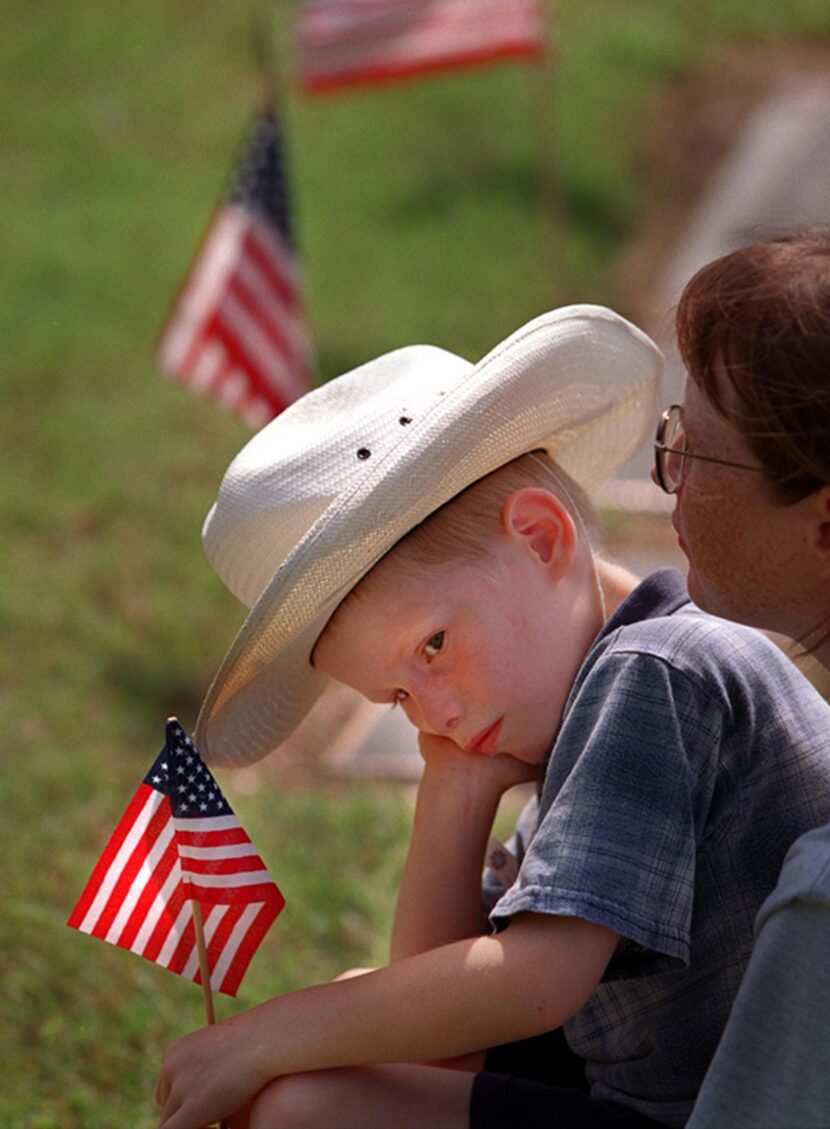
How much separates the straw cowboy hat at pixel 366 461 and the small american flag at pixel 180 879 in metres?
0.13

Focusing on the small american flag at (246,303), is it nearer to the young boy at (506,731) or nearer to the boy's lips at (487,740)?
the young boy at (506,731)

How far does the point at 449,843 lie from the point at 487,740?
0.22 m

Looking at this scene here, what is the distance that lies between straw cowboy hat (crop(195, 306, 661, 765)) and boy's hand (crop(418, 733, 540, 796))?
0.70 ft

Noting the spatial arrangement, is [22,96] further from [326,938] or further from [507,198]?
[326,938]

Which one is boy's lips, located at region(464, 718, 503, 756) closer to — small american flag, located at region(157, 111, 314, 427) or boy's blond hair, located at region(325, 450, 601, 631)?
boy's blond hair, located at region(325, 450, 601, 631)

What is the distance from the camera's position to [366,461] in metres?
2.22

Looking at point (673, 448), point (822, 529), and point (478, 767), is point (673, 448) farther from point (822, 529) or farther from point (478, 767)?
point (478, 767)

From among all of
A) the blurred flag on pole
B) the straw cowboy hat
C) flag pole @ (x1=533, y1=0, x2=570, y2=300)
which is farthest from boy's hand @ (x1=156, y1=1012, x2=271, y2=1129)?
flag pole @ (x1=533, y1=0, x2=570, y2=300)

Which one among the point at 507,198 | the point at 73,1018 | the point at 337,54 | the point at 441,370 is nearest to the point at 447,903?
the point at 441,370

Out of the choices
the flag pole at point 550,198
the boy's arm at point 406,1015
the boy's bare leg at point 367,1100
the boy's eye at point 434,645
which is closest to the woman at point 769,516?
the boy's arm at point 406,1015

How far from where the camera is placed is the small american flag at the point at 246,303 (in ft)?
16.1

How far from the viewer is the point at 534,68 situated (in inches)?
341

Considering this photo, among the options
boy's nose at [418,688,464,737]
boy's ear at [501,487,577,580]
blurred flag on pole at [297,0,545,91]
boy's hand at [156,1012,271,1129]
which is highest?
blurred flag on pole at [297,0,545,91]

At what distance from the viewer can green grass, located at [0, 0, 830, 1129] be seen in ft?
11.6
